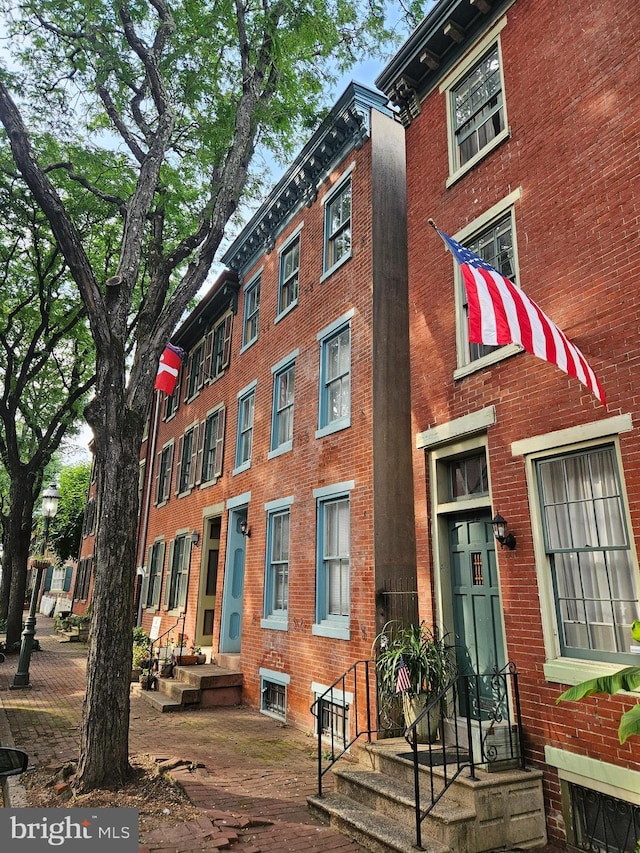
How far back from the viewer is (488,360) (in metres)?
7.28

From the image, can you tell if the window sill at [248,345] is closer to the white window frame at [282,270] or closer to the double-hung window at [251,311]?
the double-hung window at [251,311]

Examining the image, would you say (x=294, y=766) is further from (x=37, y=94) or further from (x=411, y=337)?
(x=37, y=94)

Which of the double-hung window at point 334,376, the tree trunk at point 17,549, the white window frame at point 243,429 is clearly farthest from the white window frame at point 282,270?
the tree trunk at point 17,549

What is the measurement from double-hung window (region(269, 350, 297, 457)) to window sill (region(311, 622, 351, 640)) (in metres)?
3.76

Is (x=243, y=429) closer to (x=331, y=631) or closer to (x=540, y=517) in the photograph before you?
(x=331, y=631)

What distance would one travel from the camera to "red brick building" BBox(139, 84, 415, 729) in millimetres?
9148

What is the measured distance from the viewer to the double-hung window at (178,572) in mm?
16641

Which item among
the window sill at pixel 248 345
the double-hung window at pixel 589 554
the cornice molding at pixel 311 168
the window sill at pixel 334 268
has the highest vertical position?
the cornice molding at pixel 311 168

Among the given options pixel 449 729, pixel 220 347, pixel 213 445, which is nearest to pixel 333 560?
pixel 449 729

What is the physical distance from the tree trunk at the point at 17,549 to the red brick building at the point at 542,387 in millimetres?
14418

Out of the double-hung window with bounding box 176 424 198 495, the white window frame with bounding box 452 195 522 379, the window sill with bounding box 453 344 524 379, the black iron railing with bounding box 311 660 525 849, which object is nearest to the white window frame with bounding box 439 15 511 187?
the white window frame with bounding box 452 195 522 379

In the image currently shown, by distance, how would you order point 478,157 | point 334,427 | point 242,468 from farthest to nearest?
point 242,468, point 334,427, point 478,157

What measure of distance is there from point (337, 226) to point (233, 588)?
8.68 meters

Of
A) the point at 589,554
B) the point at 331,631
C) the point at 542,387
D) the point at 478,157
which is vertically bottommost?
the point at 331,631
